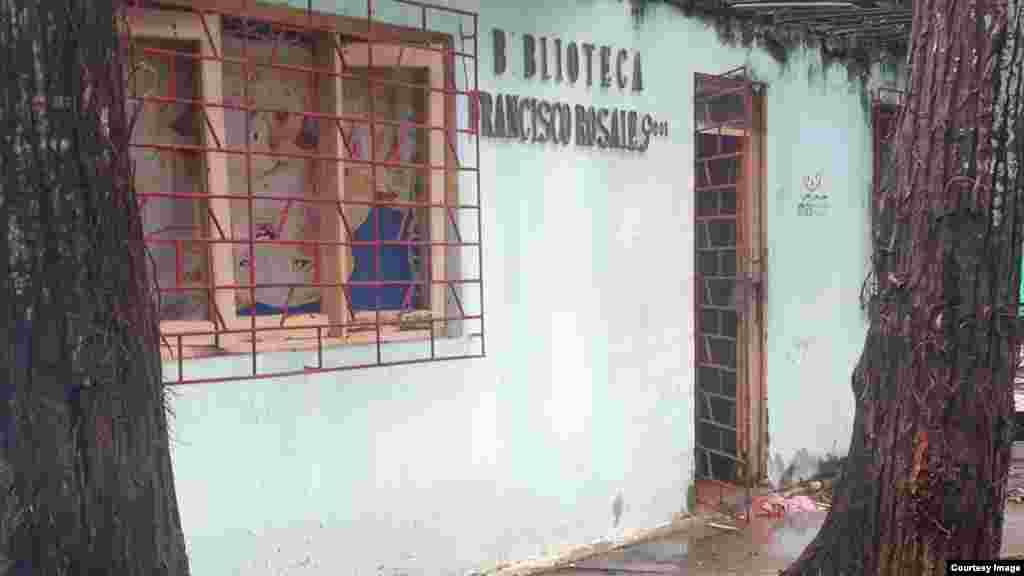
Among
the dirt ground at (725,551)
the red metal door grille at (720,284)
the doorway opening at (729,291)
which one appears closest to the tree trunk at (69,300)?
the dirt ground at (725,551)

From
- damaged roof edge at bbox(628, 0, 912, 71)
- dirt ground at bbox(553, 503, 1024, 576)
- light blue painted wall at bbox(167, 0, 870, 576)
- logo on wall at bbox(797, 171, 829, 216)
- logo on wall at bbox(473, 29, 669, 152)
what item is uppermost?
damaged roof edge at bbox(628, 0, 912, 71)

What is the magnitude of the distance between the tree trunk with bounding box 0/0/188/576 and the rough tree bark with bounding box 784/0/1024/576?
1.94m

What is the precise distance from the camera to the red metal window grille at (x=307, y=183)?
3.48 m

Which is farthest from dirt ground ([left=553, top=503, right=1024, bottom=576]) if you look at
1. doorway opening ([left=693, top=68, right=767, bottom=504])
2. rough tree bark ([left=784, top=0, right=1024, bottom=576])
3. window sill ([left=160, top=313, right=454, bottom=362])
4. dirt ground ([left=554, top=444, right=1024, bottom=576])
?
rough tree bark ([left=784, top=0, right=1024, bottom=576])

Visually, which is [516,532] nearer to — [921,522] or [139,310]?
[921,522]

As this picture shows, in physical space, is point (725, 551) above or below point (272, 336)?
below

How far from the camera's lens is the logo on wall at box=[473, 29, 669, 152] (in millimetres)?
4367

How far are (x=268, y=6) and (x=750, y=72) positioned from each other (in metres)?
3.13

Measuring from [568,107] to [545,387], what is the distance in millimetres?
1414

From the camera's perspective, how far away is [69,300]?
1630 mm

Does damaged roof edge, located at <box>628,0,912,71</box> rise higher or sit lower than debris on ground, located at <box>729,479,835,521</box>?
higher

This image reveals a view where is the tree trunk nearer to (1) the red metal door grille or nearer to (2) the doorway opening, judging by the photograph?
(2) the doorway opening

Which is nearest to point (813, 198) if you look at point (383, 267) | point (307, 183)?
point (383, 267)

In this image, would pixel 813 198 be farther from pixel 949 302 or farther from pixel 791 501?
pixel 949 302
